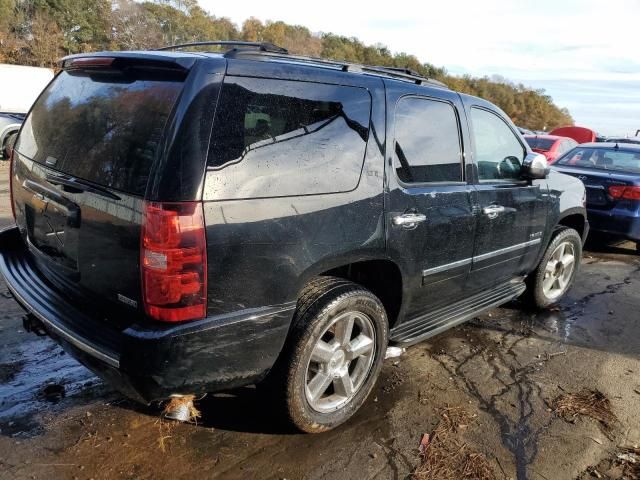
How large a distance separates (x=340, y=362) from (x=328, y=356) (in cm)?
13

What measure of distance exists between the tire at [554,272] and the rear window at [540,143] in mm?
8316

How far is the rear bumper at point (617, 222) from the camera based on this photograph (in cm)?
676

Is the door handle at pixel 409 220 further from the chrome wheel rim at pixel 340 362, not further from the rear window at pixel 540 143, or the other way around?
the rear window at pixel 540 143

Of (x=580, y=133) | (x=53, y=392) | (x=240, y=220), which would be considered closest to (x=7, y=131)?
(x=53, y=392)

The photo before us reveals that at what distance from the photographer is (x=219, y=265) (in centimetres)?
225

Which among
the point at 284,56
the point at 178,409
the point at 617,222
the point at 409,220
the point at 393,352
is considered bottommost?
the point at 393,352

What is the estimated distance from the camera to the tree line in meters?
45.8

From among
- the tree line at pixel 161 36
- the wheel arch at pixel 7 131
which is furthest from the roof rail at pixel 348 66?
the tree line at pixel 161 36

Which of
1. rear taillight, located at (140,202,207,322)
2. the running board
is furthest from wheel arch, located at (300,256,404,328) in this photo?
rear taillight, located at (140,202,207,322)

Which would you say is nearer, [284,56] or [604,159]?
[284,56]

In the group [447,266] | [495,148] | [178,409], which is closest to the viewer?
[178,409]

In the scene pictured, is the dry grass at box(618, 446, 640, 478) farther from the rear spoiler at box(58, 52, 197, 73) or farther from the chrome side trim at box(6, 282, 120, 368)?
the rear spoiler at box(58, 52, 197, 73)

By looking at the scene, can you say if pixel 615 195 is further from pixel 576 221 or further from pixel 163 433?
pixel 163 433

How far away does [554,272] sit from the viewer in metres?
5.06
